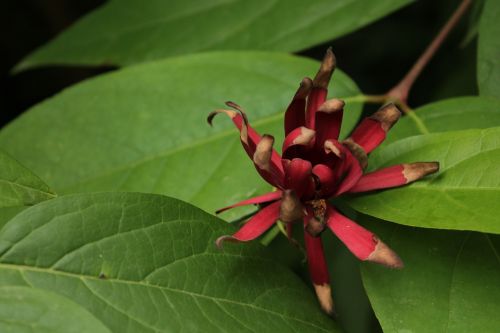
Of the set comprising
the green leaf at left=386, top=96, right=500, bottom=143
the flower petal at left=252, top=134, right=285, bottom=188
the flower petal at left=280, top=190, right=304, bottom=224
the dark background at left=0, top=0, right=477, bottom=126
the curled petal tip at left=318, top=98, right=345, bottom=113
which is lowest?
the dark background at left=0, top=0, right=477, bottom=126

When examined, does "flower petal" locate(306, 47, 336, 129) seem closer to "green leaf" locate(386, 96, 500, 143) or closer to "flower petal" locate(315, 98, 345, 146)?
"flower petal" locate(315, 98, 345, 146)

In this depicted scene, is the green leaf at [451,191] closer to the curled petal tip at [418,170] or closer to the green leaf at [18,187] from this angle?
the curled petal tip at [418,170]

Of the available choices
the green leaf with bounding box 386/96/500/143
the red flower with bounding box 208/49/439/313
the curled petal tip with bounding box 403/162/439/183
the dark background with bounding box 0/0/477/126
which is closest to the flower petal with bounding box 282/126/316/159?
the red flower with bounding box 208/49/439/313

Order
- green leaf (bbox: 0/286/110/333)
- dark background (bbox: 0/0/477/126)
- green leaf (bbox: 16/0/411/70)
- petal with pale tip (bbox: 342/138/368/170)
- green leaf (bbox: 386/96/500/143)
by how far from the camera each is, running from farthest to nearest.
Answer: dark background (bbox: 0/0/477/126), green leaf (bbox: 16/0/411/70), green leaf (bbox: 386/96/500/143), petal with pale tip (bbox: 342/138/368/170), green leaf (bbox: 0/286/110/333)

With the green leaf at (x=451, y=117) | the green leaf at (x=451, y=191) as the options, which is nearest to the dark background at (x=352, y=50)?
the green leaf at (x=451, y=117)

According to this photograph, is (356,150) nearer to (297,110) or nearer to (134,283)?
(297,110)

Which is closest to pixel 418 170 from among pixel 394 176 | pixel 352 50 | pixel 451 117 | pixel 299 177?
pixel 394 176
